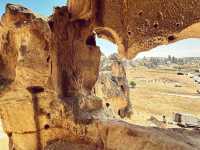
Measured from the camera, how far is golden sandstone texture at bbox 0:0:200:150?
500 cm

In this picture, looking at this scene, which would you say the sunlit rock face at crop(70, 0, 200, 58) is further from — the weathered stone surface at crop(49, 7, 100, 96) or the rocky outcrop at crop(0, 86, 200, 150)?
the rocky outcrop at crop(0, 86, 200, 150)

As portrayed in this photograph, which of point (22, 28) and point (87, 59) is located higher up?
point (22, 28)

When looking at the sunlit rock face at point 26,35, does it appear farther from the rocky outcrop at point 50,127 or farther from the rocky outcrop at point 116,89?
the rocky outcrop at point 116,89

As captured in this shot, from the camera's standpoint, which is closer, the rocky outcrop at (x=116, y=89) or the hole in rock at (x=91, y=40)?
the hole in rock at (x=91, y=40)

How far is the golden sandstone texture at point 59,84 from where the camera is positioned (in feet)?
16.4

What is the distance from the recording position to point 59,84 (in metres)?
5.85

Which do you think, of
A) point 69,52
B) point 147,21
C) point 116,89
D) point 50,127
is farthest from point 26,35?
point 116,89

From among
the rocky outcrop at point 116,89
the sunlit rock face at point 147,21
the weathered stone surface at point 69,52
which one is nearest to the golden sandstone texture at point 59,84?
the weathered stone surface at point 69,52

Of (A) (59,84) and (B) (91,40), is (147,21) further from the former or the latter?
(A) (59,84)

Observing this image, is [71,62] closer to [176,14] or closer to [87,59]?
[87,59]

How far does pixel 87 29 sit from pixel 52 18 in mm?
762

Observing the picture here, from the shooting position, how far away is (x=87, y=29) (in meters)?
5.72

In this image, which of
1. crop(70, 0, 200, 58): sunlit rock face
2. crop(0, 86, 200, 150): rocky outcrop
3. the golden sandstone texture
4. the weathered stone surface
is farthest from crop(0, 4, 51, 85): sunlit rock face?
crop(70, 0, 200, 58): sunlit rock face

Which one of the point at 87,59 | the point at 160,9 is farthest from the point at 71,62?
the point at 160,9
